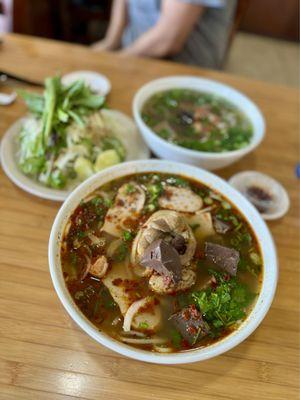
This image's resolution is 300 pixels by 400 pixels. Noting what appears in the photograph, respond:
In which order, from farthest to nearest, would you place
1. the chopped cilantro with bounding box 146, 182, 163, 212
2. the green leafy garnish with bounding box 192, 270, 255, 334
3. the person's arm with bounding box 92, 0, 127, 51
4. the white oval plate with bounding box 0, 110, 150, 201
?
the person's arm with bounding box 92, 0, 127, 51
the white oval plate with bounding box 0, 110, 150, 201
the chopped cilantro with bounding box 146, 182, 163, 212
the green leafy garnish with bounding box 192, 270, 255, 334

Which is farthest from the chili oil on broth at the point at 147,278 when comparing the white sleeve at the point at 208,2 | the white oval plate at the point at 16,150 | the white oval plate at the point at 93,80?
the white sleeve at the point at 208,2

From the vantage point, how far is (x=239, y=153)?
170 centimetres

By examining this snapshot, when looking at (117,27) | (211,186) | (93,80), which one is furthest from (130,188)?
(117,27)

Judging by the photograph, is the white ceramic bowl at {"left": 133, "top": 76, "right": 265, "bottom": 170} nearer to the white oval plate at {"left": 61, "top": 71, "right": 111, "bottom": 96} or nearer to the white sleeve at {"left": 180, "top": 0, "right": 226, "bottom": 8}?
the white oval plate at {"left": 61, "top": 71, "right": 111, "bottom": 96}

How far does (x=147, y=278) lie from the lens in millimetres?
1293

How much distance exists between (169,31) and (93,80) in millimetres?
733

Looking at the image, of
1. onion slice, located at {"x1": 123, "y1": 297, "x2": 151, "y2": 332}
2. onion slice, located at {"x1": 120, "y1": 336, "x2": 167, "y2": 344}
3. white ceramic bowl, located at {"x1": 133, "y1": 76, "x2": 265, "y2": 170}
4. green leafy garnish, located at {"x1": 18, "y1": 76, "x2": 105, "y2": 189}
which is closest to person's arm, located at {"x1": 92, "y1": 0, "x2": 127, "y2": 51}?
white ceramic bowl, located at {"x1": 133, "y1": 76, "x2": 265, "y2": 170}

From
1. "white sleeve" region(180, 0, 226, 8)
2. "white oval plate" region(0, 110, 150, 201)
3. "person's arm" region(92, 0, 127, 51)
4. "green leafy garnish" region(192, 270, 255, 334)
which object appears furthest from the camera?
"person's arm" region(92, 0, 127, 51)

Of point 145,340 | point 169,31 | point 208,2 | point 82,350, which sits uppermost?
point 208,2

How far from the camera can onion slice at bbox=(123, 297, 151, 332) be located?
1181 millimetres

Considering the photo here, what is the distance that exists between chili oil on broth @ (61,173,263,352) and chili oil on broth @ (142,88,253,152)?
369 millimetres

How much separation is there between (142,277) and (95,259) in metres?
0.17

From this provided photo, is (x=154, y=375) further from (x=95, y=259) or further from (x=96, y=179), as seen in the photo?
(x=96, y=179)

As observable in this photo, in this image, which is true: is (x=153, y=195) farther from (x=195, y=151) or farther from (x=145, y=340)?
(x=145, y=340)
